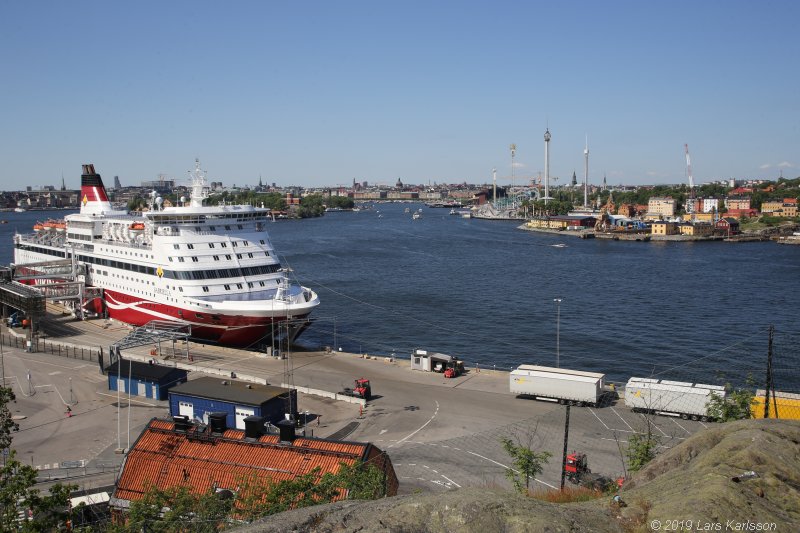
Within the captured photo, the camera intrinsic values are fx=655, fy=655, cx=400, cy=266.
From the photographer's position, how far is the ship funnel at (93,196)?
44.6m

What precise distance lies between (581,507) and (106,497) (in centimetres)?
1094

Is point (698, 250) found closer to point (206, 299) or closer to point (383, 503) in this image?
point (206, 299)

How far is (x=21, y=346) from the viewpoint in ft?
101

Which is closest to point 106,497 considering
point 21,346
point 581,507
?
point 581,507

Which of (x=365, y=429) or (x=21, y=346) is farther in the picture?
(x=21, y=346)

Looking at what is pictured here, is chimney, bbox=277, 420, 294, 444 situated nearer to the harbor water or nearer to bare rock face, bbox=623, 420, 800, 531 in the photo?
bare rock face, bbox=623, 420, 800, 531

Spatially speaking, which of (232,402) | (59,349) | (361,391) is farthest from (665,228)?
(232,402)

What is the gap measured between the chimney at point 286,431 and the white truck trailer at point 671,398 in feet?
38.3

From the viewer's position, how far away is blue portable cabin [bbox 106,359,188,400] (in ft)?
74.7

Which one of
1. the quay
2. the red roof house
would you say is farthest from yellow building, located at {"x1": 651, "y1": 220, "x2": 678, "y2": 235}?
the red roof house

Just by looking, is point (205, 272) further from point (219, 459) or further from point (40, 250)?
point (40, 250)

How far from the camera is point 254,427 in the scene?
14703 mm

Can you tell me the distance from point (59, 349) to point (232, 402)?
1496 centimetres

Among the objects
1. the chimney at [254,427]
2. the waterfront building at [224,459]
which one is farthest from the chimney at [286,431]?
the chimney at [254,427]
